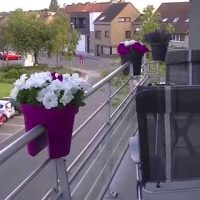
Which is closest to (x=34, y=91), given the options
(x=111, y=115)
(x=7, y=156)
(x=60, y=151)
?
(x=60, y=151)

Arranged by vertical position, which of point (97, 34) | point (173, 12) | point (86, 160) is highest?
point (173, 12)

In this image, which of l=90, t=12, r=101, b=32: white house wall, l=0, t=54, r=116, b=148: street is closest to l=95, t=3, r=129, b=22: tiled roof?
l=90, t=12, r=101, b=32: white house wall

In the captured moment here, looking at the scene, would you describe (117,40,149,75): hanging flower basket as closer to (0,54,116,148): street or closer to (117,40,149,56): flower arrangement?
(117,40,149,56): flower arrangement

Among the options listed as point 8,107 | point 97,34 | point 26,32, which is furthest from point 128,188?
point 97,34

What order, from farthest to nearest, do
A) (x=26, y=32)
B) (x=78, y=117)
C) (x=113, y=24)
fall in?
(x=113, y=24) < (x=26, y=32) < (x=78, y=117)

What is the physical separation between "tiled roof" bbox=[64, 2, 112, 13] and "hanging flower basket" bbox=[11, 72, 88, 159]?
61.5 ft

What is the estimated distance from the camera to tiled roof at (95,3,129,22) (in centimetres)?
1872

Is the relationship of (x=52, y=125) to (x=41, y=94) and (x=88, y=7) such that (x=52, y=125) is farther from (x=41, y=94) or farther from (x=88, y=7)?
(x=88, y=7)

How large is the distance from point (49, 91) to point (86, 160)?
44cm

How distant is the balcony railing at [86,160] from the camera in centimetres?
92

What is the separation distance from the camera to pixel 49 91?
0.99m

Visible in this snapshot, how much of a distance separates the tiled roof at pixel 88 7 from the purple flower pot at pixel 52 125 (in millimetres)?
18769

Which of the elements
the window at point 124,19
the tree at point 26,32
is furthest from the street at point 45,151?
the window at point 124,19

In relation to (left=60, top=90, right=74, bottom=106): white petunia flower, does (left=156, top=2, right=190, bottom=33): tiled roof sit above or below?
above
